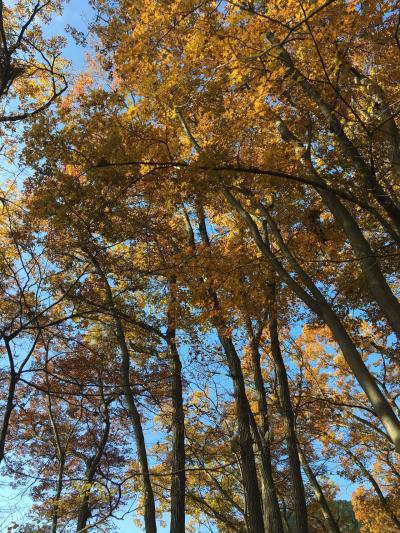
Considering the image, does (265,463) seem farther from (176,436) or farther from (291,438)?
(176,436)

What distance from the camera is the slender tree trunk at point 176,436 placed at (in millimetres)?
7535

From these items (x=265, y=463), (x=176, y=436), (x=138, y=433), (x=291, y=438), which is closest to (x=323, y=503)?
(x=265, y=463)

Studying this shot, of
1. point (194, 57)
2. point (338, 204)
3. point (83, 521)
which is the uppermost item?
point (194, 57)

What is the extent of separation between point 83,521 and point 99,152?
10.7 m

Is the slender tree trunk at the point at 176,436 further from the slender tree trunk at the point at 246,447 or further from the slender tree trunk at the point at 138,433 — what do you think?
the slender tree trunk at the point at 246,447

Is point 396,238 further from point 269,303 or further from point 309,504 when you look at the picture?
point 309,504

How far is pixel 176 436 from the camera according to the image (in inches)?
330

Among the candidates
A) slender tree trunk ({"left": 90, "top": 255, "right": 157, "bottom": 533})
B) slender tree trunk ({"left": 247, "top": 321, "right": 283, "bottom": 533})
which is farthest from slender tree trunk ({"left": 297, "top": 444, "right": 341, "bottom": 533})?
slender tree trunk ({"left": 90, "top": 255, "right": 157, "bottom": 533})

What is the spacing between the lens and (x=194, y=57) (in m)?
5.62

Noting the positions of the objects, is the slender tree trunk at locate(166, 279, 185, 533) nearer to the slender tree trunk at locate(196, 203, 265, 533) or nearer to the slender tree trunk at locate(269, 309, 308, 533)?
the slender tree trunk at locate(196, 203, 265, 533)

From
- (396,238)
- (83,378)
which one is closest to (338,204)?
(396,238)

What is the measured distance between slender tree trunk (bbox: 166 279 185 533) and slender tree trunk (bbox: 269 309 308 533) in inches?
79.9

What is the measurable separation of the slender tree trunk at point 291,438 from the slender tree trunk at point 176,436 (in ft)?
6.66

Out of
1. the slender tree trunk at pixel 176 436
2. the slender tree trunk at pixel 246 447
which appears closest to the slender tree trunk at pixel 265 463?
the slender tree trunk at pixel 246 447
